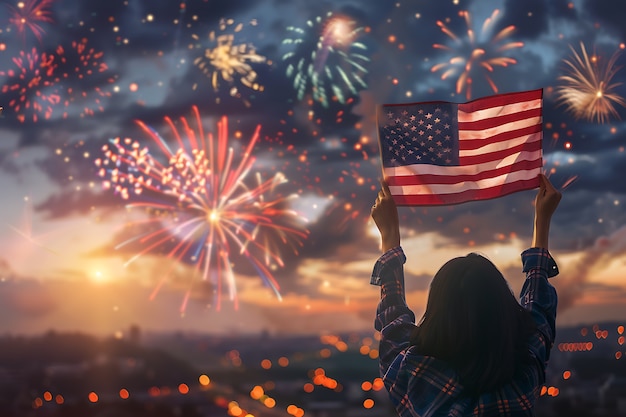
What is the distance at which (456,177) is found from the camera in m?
5.94

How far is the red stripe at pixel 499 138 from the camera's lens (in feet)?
18.9

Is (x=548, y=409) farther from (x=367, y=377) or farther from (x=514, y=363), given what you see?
(x=514, y=363)

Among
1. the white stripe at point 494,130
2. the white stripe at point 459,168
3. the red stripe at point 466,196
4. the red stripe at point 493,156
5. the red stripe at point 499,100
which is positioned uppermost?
the red stripe at point 499,100

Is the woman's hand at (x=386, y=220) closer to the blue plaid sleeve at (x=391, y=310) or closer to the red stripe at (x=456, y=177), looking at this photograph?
the blue plaid sleeve at (x=391, y=310)

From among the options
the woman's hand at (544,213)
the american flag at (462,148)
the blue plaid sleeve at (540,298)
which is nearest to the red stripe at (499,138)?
the american flag at (462,148)

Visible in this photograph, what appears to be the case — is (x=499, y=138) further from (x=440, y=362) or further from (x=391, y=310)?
(x=440, y=362)

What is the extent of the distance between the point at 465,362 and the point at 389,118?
8.28 ft

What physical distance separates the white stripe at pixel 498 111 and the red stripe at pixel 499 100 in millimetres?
23

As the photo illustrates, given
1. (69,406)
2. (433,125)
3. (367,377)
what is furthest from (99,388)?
(433,125)

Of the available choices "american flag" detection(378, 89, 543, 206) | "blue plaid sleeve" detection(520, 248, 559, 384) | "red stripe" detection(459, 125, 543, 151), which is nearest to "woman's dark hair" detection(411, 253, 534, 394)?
A: "blue plaid sleeve" detection(520, 248, 559, 384)

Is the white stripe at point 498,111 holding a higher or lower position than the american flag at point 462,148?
higher

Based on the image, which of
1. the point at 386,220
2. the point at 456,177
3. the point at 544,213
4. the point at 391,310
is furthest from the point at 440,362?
the point at 456,177

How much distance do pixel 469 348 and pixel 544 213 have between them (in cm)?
116

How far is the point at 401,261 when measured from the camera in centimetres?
410
